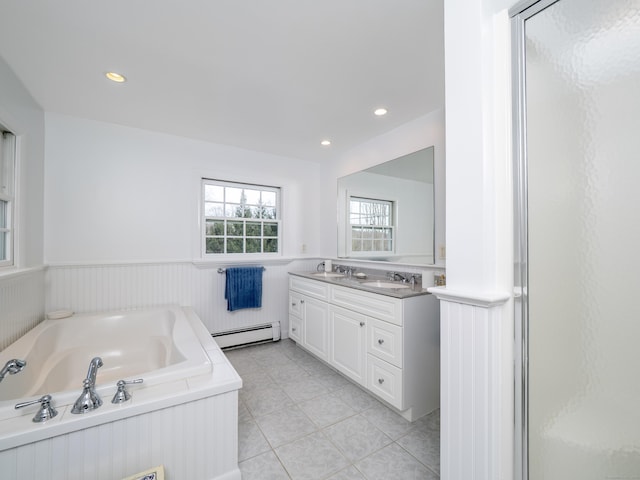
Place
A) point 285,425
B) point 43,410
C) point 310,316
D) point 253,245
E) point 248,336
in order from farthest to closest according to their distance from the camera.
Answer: point 253,245 → point 248,336 → point 310,316 → point 285,425 → point 43,410

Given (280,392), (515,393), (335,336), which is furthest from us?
(335,336)

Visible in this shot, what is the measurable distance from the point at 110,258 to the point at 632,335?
3.33 meters

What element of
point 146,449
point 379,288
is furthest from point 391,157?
point 146,449

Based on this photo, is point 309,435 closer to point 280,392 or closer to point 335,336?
point 280,392

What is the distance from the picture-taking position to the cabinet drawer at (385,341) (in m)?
1.86

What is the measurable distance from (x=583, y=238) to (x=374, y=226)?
219cm

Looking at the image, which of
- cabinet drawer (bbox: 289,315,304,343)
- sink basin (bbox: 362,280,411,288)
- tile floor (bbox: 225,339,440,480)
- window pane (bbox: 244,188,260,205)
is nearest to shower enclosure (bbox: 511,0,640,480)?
tile floor (bbox: 225,339,440,480)

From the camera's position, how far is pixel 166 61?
1667 mm

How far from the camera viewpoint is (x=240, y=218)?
3.27m

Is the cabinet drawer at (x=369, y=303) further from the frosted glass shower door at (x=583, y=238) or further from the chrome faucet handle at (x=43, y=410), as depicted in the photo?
the chrome faucet handle at (x=43, y=410)

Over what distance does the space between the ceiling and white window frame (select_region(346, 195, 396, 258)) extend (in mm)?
778

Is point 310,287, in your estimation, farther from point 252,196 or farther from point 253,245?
point 252,196

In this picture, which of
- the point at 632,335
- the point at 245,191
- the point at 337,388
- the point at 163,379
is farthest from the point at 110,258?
the point at 632,335

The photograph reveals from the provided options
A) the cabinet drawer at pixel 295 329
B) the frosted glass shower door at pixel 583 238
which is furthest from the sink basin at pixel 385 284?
the frosted glass shower door at pixel 583 238
